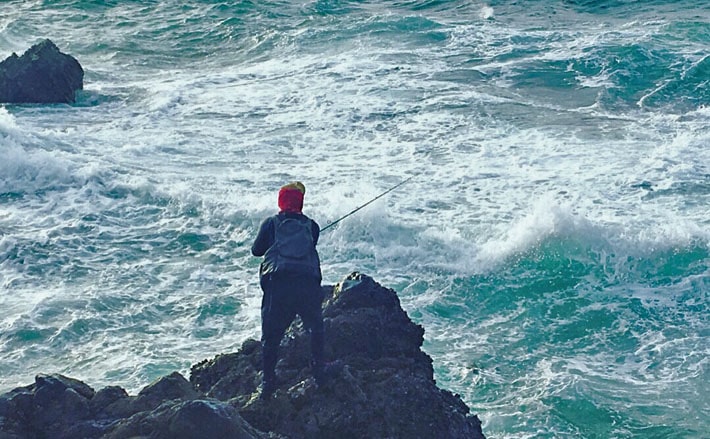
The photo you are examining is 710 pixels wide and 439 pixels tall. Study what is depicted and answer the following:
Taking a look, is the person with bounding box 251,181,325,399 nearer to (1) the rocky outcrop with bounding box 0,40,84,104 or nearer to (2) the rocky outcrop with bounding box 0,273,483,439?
(2) the rocky outcrop with bounding box 0,273,483,439

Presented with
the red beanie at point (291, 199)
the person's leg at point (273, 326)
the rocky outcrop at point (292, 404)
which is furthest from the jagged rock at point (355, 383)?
the red beanie at point (291, 199)

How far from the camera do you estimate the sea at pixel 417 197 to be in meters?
10.5

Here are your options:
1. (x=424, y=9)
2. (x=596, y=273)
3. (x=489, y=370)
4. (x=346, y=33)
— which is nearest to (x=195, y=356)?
(x=489, y=370)

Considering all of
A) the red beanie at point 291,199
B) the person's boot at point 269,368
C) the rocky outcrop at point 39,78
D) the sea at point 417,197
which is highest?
the red beanie at point 291,199

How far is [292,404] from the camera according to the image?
6.78 metres

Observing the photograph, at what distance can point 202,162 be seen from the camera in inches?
647

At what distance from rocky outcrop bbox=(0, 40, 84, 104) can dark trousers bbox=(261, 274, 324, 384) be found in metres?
13.8

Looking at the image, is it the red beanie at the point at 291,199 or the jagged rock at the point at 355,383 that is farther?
the red beanie at the point at 291,199

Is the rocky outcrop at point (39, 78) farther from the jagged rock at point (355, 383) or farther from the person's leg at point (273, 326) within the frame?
the person's leg at point (273, 326)

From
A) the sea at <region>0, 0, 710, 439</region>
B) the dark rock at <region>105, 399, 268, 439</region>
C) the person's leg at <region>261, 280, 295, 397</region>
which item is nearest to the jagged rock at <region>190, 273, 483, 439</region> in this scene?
the person's leg at <region>261, 280, 295, 397</region>

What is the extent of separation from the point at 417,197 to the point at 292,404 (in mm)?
8269

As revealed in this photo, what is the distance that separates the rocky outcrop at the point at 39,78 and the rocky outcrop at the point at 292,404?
44.4 feet

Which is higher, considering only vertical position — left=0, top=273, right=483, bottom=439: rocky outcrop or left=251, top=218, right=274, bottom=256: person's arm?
left=251, top=218, right=274, bottom=256: person's arm

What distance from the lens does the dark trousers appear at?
6980mm
